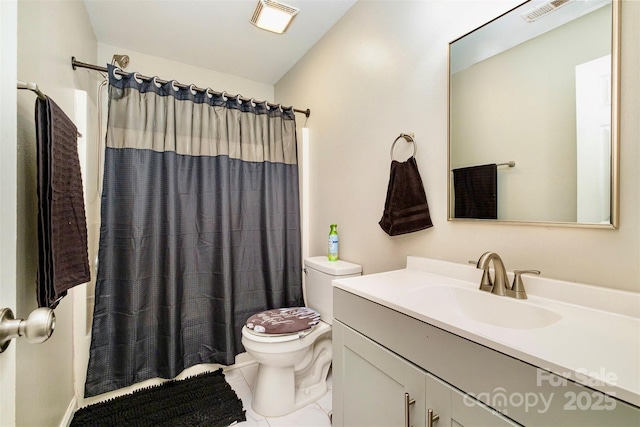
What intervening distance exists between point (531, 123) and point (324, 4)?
1439mm

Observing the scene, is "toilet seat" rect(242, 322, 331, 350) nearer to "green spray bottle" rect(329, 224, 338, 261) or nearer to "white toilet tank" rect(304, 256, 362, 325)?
"white toilet tank" rect(304, 256, 362, 325)

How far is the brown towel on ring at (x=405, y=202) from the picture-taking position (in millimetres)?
1309

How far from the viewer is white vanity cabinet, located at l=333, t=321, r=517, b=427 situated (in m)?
0.71

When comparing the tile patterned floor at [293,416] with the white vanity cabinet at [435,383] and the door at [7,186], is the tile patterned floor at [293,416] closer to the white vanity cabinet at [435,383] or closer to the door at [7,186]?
the white vanity cabinet at [435,383]

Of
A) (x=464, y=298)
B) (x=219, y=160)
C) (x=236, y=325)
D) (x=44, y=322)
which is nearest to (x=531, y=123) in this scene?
(x=464, y=298)

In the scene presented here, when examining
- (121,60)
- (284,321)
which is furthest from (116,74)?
(284,321)

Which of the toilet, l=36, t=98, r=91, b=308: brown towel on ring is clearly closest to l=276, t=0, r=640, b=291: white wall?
the toilet

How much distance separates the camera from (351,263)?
178 centimetres

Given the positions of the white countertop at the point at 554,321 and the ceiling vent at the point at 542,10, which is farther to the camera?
the ceiling vent at the point at 542,10

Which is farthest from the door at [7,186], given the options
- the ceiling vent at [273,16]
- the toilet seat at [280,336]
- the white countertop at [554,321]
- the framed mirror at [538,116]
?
the ceiling vent at [273,16]

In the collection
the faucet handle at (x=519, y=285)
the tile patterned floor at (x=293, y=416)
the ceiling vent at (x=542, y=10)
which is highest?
the ceiling vent at (x=542, y=10)

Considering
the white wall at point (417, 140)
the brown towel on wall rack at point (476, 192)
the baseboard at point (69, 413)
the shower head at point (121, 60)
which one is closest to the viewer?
the white wall at point (417, 140)

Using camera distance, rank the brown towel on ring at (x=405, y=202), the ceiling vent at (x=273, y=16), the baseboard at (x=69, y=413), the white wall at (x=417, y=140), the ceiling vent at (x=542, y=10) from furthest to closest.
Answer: the ceiling vent at (x=273, y=16) < the baseboard at (x=69, y=413) < the brown towel on ring at (x=405, y=202) < the ceiling vent at (x=542, y=10) < the white wall at (x=417, y=140)

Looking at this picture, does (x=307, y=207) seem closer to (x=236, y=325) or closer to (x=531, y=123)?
(x=236, y=325)
